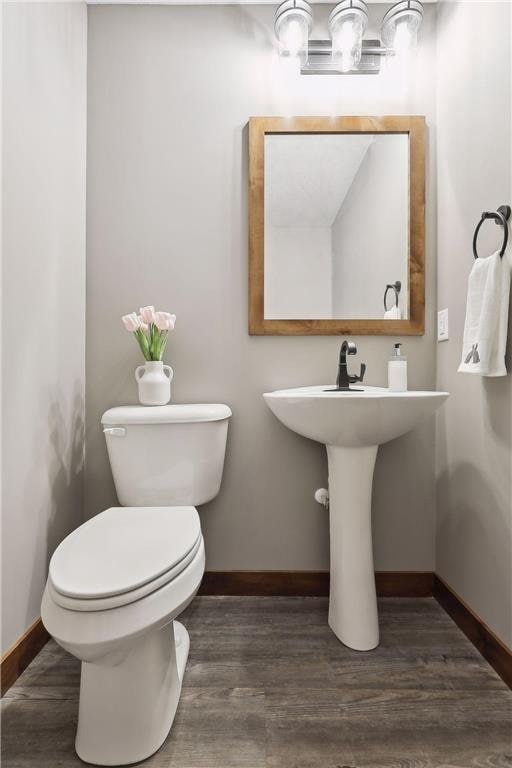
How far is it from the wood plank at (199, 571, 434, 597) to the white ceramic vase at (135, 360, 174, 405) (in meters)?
0.71

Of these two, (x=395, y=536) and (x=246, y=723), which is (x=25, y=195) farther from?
(x=395, y=536)

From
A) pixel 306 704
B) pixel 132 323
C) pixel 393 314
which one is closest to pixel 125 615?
pixel 306 704

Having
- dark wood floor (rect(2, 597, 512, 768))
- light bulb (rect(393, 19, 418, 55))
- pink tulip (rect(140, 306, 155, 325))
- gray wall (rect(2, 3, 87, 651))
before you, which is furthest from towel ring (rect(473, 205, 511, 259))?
gray wall (rect(2, 3, 87, 651))

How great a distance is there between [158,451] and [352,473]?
634 millimetres

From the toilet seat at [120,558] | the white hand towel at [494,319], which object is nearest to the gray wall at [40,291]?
the toilet seat at [120,558]

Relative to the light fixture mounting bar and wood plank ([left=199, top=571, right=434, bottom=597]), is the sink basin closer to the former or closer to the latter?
wood plank ([left=199, top=571, right=434, bottom=597])

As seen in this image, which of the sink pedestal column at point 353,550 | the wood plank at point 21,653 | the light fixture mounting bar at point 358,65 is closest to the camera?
the wood plank at point 21,653

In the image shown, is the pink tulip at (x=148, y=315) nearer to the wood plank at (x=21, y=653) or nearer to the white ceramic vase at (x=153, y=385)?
the white ceramic vase at (x=153, y=385)

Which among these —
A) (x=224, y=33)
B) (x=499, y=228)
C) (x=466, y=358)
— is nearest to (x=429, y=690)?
(x=466, y=358)

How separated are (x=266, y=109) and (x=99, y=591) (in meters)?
1.73

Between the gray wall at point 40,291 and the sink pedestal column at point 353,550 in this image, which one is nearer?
the gray wall at point 40,291

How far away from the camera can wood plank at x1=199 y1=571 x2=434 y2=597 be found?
169 centimetres

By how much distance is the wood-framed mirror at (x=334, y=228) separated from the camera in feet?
5.48

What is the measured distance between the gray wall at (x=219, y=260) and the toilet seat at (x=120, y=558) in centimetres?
58
